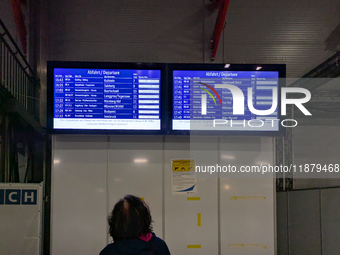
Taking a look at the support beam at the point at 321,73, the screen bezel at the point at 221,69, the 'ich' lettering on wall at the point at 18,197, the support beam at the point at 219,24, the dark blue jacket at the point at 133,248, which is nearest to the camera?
the dark blue jacket at the point at 133,248

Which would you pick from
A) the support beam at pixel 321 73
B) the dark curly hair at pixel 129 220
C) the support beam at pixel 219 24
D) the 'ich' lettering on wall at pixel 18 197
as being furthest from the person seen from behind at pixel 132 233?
the support beam at pixel 321 73

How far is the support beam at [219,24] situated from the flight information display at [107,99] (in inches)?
64.8

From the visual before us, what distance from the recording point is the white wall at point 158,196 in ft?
13.8

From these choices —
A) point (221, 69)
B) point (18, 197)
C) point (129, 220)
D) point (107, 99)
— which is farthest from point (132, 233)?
point (18, 197)

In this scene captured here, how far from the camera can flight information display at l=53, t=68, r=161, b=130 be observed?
3922 mm

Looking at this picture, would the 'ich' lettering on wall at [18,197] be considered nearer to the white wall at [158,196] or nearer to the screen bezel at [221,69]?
the white wall at [158,196]

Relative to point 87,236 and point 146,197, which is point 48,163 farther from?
point 146,197

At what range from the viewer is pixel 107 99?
156 inches

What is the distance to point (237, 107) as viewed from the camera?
402cm

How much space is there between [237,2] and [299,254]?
458 cm

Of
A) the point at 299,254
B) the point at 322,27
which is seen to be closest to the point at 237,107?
the point at 299,254

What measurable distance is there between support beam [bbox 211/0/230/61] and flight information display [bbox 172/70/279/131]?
1.29 m

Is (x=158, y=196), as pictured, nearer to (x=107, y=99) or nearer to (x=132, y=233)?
(x=107, y=99)

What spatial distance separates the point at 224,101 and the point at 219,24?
1.69m
